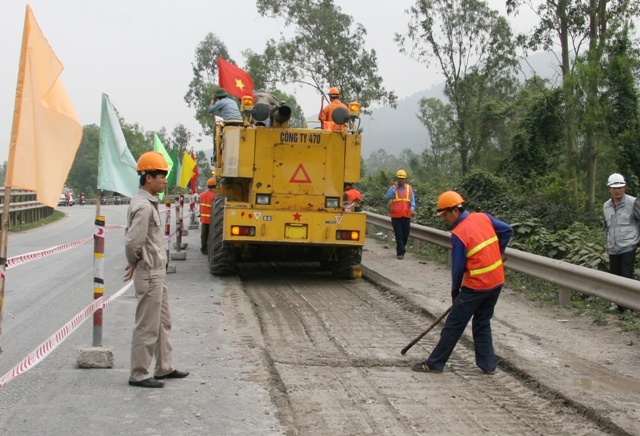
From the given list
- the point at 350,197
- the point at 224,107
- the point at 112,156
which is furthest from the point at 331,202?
the point at 112,156

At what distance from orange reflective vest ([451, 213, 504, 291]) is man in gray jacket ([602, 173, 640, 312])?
344 cm

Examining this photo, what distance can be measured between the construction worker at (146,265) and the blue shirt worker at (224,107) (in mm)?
8223

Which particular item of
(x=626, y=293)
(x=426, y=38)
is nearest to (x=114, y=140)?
(x=626, y=293)

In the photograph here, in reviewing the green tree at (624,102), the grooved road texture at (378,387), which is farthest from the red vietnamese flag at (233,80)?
Answer: the green tree at (624,102)

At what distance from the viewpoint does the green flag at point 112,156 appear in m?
7.05

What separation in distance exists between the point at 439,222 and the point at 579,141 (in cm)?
1925

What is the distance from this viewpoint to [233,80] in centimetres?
1590

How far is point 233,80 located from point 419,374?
34.3 feet

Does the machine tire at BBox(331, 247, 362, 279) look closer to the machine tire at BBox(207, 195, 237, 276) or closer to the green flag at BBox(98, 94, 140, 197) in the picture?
the machine tire at BBox(207, 195, 237, 276)

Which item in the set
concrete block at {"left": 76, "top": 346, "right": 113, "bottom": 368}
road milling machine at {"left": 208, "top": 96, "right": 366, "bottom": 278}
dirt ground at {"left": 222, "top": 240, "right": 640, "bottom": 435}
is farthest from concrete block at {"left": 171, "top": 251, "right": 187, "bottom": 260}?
concrete block at {"left": 76, "top": 346, "right": 113, "bottom": 368}

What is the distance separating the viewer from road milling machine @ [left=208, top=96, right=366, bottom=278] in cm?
1190

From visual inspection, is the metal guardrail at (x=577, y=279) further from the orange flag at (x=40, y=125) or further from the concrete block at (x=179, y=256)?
the concrete block at (x=179, y=256)

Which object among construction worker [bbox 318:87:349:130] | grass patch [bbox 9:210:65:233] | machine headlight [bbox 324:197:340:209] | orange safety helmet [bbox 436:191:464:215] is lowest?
grass patch [bbox 9:210:65:233]

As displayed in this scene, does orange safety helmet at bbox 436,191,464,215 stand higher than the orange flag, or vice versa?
the orange flag
